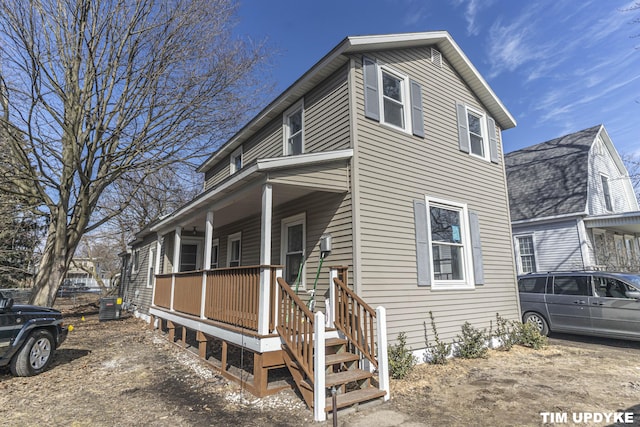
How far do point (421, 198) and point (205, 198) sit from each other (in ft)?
14.8

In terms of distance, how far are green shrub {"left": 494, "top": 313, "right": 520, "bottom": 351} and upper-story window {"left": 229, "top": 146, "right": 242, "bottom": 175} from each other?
868cm

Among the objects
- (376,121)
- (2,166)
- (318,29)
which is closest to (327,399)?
(376,121)

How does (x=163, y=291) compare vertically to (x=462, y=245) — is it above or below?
below

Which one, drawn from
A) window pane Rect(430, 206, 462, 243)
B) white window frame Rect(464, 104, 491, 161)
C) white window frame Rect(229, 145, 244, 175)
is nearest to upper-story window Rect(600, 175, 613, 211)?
white window frame Rect(464, 104, 491, 161)

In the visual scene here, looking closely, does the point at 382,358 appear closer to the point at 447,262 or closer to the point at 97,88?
the point at 447,262

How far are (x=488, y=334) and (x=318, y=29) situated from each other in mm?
10703

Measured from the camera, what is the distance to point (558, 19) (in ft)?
31.4

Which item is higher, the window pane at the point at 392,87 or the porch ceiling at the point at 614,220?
the window pane at the point at 392,87

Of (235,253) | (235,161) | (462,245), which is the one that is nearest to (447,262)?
(462,245)

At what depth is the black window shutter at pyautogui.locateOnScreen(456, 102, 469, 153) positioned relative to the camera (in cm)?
847

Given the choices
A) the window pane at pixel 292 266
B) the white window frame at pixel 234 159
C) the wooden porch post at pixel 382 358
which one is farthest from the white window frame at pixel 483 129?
the white window frame at pixel 234 159

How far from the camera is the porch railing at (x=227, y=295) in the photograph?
4.97 metres

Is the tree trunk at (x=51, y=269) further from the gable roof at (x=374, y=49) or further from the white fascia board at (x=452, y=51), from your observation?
the white fascia board at (x=452, y=51)

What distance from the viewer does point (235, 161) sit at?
11.6 m
